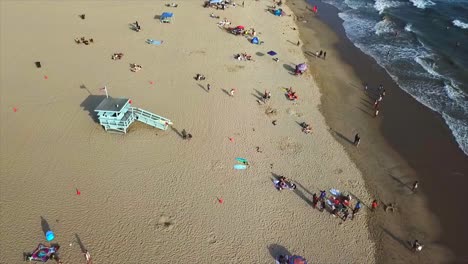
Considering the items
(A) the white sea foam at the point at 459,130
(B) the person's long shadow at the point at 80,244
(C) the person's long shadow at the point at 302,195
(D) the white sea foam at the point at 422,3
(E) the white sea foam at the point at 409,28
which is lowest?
(B) the person's long shadow at the point at 80,244

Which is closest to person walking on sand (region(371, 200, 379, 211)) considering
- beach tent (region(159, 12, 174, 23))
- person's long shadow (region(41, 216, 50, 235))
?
person's long shadow (region(41, 216, 50, 235))

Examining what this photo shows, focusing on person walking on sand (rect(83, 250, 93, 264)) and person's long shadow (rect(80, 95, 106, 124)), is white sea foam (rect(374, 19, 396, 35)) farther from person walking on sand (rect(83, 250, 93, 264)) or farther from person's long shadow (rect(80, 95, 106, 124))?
person walking on sand (rect(83, 250, 93, 264))

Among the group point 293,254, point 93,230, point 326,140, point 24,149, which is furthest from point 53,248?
point 326,140

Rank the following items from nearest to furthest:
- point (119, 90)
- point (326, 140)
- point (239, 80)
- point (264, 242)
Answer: point (264, 242) < point (326, 140) < point (119, 90) < point (239, 80)

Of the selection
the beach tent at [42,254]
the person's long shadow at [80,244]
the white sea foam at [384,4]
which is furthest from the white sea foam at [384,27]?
the beach tent at [42,254]

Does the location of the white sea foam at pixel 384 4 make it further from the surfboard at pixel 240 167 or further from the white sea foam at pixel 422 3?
the surfboard at pixel 240 167

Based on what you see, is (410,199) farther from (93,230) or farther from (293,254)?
(93,230)

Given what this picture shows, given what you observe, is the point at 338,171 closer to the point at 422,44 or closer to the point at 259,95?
the point at 259,95
